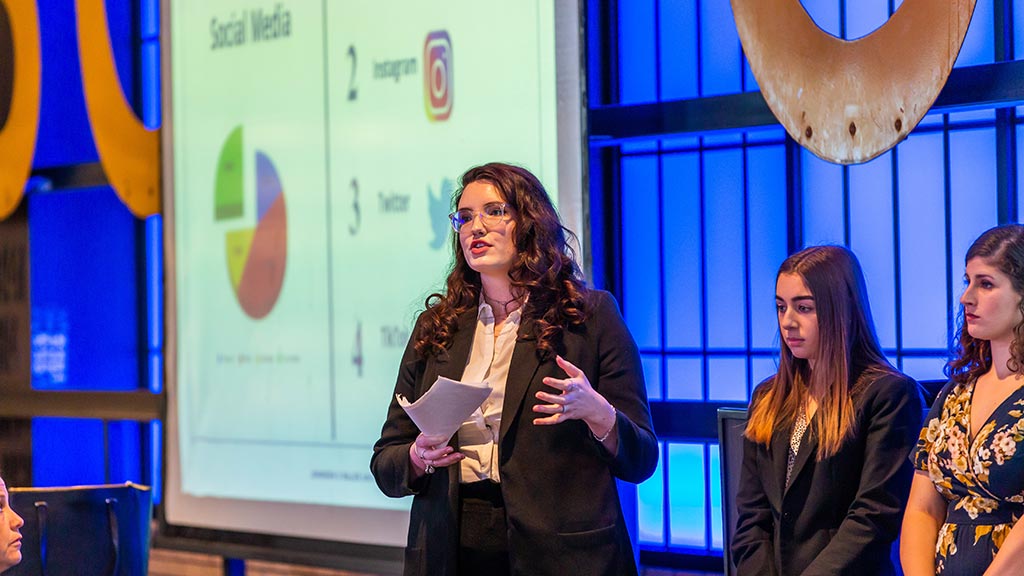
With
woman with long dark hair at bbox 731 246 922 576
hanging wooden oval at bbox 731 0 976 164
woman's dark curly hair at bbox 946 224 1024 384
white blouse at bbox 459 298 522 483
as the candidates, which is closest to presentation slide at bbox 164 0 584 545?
hanging wooden oval at bbox 731 0 976 164

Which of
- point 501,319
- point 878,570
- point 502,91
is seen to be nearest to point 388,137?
point 502,91

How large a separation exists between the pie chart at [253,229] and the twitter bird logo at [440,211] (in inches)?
29.9

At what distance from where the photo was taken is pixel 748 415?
2824 mm

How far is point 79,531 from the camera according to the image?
2.97 meters

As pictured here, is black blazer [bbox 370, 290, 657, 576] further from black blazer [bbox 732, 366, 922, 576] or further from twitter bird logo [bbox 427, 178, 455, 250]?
twitter bird logo [bbox 427, 178, 455, 250]

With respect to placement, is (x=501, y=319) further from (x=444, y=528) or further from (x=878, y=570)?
(x=878, y=570)

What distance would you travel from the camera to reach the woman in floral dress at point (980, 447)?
2.30 metres

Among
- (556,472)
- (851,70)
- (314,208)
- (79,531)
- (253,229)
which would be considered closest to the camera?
(556,472)

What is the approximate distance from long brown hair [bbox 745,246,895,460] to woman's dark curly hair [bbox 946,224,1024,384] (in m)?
0.18

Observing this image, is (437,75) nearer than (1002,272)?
No

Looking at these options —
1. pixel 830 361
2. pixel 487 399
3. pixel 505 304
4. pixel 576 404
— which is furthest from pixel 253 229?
pixel 830 361

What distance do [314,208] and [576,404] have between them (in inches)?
93.7

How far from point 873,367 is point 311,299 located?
2.49 meters

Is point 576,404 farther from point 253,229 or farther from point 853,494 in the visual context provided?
point 253,229
